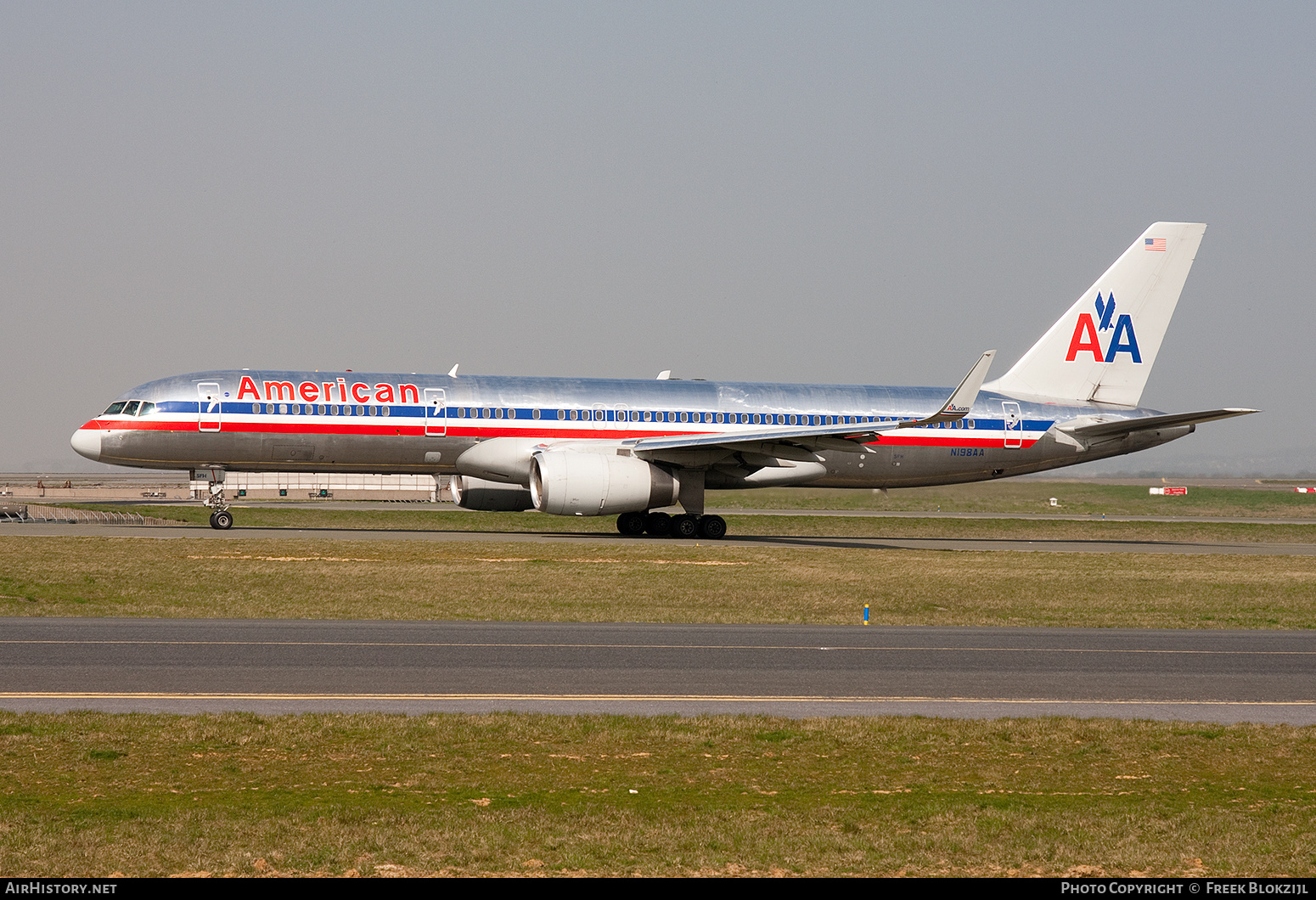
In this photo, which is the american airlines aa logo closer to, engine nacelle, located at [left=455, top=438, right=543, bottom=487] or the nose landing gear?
engine nacelle, located at [left=455, top=438, right=543, bottom=487]

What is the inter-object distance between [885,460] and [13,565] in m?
25.1

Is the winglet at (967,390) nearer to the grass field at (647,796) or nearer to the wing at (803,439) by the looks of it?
the wing at (803,439)

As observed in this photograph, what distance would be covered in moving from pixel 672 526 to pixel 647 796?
2862 cm

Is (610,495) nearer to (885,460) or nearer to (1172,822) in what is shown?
(885,460)

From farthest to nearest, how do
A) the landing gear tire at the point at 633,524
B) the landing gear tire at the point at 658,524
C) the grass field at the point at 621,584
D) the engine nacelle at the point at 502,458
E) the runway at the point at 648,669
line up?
the landing gear tire at the point at 633,524
the landing gear tire at the point at 658,524
the engine nacelle at the point at 502,458
the grass field at the point at 621,584
the runway at the point at 648,669

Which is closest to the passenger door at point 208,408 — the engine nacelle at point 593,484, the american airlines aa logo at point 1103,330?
the engine nacelle at point 593,484

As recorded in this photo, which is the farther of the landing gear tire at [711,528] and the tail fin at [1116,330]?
the tail fin at [1116,330]

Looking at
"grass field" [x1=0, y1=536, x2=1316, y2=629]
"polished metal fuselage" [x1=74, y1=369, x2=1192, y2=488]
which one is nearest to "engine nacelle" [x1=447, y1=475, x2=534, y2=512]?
"polished metal fuselage" [x1=74, y1=369, x2=1192, y2=488]

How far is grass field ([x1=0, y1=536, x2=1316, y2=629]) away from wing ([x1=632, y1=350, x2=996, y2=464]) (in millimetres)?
3775

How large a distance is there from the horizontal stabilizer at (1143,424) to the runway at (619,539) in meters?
3.60

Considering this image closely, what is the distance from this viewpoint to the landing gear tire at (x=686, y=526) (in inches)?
1469

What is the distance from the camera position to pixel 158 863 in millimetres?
7391

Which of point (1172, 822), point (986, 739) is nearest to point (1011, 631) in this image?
point (986, 739)

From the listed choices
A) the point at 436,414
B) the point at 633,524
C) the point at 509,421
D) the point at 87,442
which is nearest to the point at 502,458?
the point at 509,421
